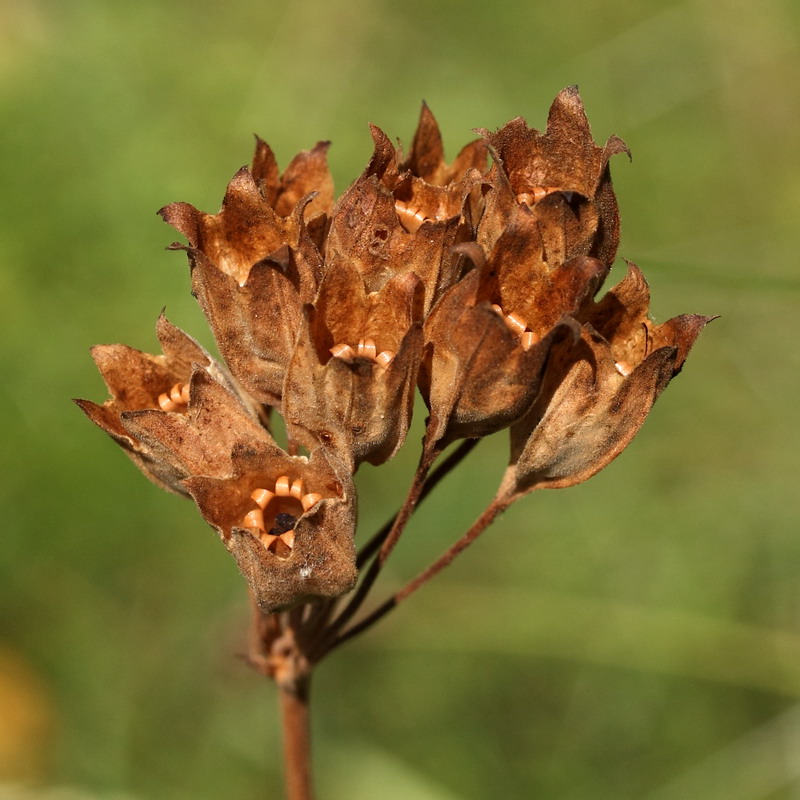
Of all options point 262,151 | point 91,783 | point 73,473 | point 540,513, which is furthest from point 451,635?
point 262,151

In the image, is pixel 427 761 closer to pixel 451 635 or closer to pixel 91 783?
pixel 451 635

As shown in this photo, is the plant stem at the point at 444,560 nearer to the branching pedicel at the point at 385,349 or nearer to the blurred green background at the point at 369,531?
the branching pedicel at the point at 385,349

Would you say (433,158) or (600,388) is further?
(433,158)

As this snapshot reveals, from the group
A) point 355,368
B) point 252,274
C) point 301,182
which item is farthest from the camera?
point 301,182

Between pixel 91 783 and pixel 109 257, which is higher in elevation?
pixel 109 257

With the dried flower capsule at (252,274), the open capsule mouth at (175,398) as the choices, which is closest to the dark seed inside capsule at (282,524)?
the dried flower capsule at (252,274)

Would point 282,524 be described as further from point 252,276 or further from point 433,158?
point 433,158

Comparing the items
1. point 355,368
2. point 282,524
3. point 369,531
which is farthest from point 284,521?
point 369,531

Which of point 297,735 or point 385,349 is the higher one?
point 385,349
